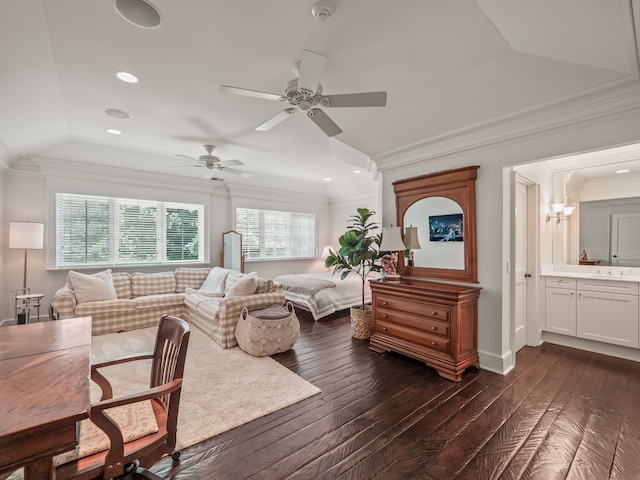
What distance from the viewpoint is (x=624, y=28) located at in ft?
5.89

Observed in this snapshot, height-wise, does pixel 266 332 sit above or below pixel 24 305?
below

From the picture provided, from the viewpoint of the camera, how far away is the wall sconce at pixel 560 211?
400 cm

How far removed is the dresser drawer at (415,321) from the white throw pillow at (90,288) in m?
3.94

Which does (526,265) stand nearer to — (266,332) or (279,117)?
(266,332)

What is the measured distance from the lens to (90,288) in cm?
415

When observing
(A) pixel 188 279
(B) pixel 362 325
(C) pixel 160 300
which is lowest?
(B) pixel 362 325

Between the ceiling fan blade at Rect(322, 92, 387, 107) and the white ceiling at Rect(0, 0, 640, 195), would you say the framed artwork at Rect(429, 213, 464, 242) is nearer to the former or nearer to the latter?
the white ceiling at Rect(0, 0, 640, 195)

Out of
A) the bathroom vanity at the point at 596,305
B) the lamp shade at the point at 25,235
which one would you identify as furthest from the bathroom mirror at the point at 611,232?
the lamp shade at the point at 25,235

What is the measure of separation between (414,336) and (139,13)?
3610 mm

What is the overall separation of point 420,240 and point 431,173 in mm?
834

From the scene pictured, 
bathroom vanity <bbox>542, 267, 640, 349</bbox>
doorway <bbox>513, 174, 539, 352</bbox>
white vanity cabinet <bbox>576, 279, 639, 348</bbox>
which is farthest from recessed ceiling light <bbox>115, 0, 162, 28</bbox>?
white vanity cabinet <bbox>576, 279, 639, 348</bbox>

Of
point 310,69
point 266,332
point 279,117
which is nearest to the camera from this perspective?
point 310,69

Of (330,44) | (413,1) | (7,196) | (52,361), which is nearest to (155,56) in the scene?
(330,44)

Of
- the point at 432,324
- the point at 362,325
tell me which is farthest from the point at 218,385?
the point at 432,324
